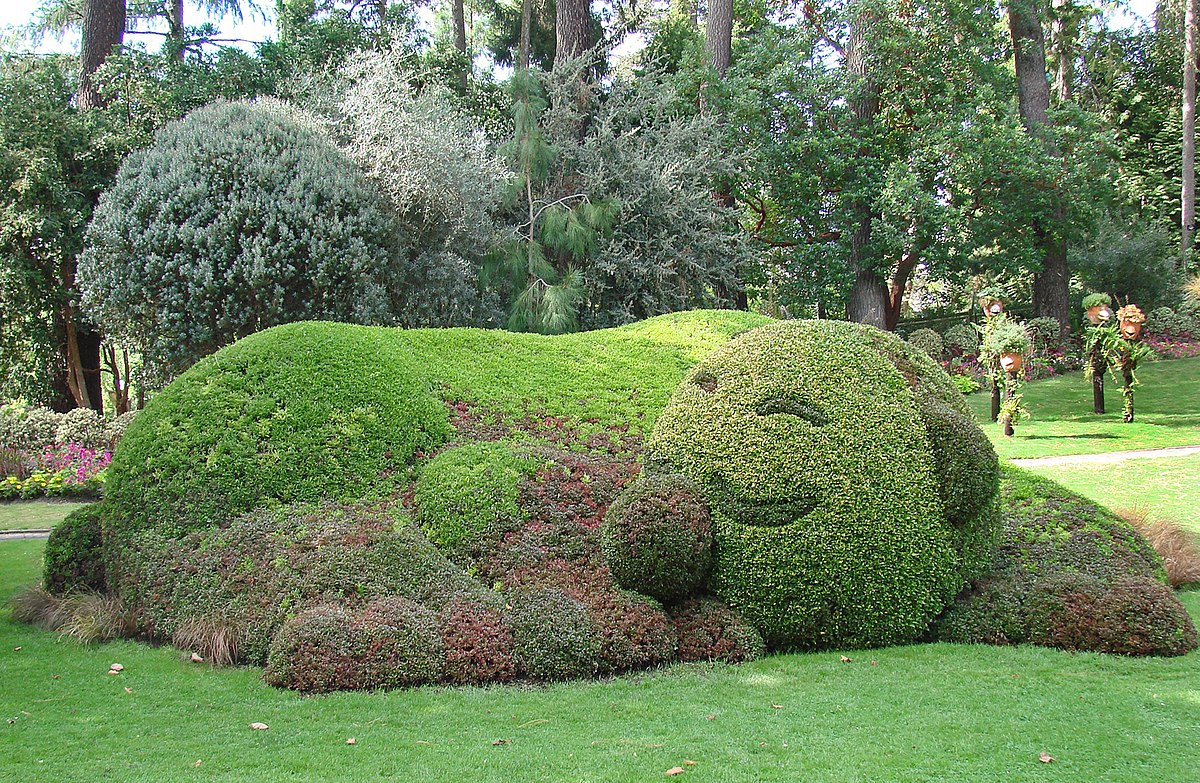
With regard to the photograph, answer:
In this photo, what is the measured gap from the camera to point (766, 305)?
2228cm

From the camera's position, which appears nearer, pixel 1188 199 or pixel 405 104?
pixel 405 104

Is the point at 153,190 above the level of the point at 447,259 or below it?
above

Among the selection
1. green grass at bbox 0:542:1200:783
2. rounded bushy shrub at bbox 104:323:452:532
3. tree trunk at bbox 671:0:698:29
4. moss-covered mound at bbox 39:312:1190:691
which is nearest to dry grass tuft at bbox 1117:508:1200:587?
moss-covered mound at bbox 39:312:1190:691

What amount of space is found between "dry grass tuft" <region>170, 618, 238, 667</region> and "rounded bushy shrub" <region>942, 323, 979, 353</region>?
58.2ft

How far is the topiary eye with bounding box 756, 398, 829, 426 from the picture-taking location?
18.9ft

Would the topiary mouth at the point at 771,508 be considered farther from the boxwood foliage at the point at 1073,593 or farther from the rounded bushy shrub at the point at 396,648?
the rounded bushy shrub at the point at 396,648

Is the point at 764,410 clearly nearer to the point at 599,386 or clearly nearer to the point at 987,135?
the point at 599,386

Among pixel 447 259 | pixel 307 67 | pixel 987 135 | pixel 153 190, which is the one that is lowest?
pixel 447 259

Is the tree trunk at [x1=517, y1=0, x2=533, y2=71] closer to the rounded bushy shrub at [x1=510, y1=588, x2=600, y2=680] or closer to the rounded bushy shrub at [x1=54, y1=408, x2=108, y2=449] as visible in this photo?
the rounded bushy shrub at [x1=54, y1=408, x2=108, y2=449]

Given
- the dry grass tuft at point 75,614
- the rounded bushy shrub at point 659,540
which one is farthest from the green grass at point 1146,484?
the dry grass tuft at point 75,614

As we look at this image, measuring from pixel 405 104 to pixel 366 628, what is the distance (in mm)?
10266

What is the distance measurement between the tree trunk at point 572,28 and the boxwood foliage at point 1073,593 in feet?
42.0

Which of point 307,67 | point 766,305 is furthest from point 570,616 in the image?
point 766,305

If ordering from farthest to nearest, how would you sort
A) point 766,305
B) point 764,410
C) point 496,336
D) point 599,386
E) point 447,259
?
point 766,305
point 447,259
point 496,336
point 599,386
point 764,410
